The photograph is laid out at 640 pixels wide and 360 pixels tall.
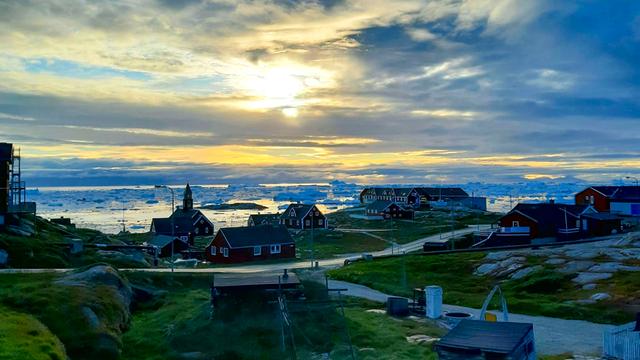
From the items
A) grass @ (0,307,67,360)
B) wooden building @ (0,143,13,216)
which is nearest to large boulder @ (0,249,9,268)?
wooden building @ (0,143,13,216)

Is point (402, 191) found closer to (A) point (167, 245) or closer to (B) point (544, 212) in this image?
(B) point (544, 212)

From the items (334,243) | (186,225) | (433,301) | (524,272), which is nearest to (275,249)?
(334,243)

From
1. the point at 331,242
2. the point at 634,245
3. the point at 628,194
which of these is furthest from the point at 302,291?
the point at 628,194

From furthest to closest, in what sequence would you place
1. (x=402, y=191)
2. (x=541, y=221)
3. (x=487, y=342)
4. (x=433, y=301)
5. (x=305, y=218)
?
(x=402, y=191) → (x=305, y=218) → (x=541, y=221) → (x=433, y=301) → (x=487, y=342)

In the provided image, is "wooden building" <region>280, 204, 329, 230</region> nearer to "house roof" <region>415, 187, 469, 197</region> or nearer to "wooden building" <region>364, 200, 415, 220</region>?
"wooden building" <region>364, 200, 415, 220</region>

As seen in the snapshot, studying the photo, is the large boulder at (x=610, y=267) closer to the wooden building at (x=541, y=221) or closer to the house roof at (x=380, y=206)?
the wooden building at (x=541, y=221)

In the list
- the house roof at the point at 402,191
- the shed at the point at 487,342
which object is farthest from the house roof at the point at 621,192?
the shed at the point at 487,342

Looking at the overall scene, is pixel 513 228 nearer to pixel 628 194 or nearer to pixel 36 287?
pixel 628 194
